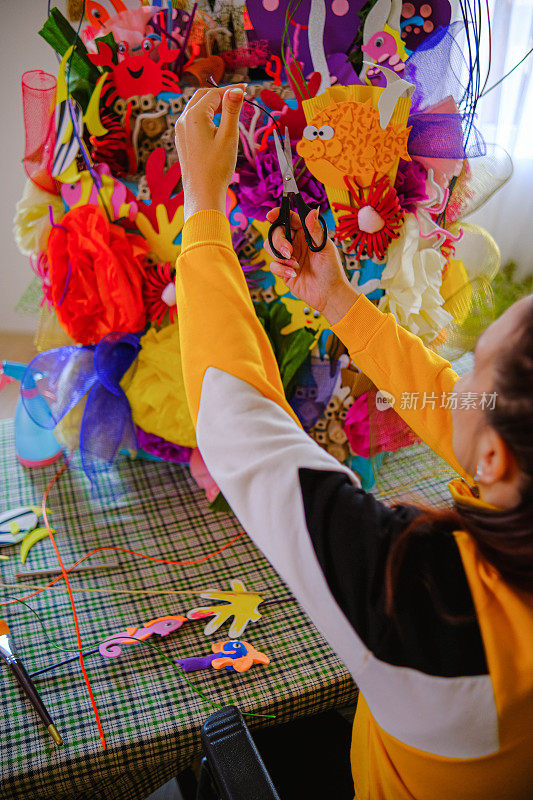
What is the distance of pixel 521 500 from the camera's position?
0.42m

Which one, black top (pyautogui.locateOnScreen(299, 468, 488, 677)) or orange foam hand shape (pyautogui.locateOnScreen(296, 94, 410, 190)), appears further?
orange foam hand shape (pyautogui.locateOnScreen(296, 94, 410, 190))

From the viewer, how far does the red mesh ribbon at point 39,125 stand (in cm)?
87

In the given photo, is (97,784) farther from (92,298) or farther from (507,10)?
(507,10)

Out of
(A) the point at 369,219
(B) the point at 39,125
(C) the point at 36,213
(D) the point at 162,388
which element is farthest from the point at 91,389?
(A) the point at 369,219

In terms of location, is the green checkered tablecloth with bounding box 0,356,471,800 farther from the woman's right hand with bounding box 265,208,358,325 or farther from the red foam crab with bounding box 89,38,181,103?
the red foam crab with bounding box 89,38,181,103

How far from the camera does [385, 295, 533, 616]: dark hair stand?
1.30ft

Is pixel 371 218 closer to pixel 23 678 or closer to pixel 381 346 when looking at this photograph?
pixel 381 346

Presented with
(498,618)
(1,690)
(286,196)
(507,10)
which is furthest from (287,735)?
(507,10)

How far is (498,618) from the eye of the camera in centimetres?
41

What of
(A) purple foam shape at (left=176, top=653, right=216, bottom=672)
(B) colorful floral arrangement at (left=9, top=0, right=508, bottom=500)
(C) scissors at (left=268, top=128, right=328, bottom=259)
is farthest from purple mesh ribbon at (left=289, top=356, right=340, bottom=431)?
(A) purple foam shape at (left=176, top=653, right=216, bottom=672)

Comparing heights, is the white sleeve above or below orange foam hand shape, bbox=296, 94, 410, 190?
below

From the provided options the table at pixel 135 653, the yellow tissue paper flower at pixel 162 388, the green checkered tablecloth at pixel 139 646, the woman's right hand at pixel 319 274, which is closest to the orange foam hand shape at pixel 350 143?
the woman's right hand at pixel 319 274

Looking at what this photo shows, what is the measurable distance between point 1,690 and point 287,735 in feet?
1.20

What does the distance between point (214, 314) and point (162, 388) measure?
47 centimetres
